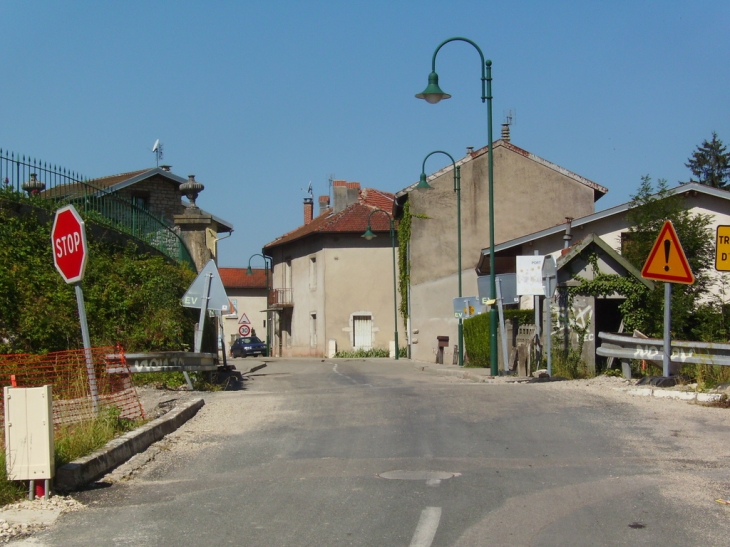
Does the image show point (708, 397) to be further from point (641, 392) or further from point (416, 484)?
point (416, 484)

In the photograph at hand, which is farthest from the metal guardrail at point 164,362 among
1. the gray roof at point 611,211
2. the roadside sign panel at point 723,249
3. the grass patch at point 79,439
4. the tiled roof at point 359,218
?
the tiled roof at point 359,218

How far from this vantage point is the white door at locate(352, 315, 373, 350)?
48344mm

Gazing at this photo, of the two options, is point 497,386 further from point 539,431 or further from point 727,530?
point 727,530

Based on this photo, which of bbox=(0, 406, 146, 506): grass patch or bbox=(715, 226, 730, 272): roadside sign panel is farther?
bbox=(715, 226, 730, 272): roadside sign panel

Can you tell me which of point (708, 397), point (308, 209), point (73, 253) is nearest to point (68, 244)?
point (73, 253)

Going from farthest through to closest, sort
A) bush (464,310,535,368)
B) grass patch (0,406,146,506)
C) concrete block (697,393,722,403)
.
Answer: bush (464,310,535,368) < concrete block (697,393,722,403) < grass patch (0,406,146,506)

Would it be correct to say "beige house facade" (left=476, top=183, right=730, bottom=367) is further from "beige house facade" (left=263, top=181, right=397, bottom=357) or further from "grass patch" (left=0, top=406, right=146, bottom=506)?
"beige house facade" (left=263, top=181, right=397, bottom=357)

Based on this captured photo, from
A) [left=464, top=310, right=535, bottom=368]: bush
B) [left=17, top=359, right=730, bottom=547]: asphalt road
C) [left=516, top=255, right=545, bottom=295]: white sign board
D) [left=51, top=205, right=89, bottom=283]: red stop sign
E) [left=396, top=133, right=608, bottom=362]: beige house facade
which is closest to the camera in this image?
[left=17, top=359, right=730, bottom=547]: asphalt road

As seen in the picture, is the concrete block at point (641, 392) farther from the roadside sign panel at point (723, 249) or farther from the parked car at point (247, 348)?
the parked car at point (247, 348)

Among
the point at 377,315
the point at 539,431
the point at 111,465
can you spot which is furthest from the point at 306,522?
the point at 377,315

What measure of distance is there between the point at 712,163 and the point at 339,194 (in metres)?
33.1

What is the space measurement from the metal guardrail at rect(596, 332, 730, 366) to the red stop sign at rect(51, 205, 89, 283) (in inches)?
347

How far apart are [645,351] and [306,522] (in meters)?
9.31

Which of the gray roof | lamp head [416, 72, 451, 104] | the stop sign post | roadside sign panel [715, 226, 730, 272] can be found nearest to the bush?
the gray roof
